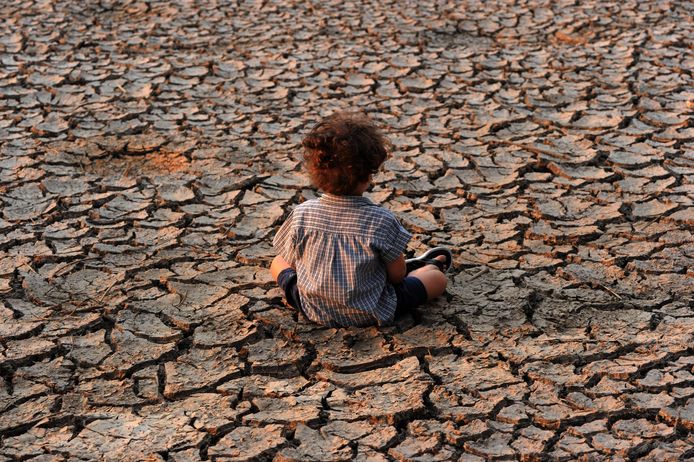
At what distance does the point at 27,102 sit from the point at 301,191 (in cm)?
195

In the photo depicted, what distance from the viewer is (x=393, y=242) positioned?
3381mm

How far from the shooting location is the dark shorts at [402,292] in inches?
139

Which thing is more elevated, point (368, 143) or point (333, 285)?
point (368, 143)

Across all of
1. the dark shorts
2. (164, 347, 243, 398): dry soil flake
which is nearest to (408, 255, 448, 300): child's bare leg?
the dark shorts

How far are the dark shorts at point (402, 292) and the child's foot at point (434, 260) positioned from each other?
A: 19 centimetres

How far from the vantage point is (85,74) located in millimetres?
6145

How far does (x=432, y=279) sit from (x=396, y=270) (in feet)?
0.65

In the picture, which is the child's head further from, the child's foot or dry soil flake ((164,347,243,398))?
dry soil flake ((164,347,243,398))

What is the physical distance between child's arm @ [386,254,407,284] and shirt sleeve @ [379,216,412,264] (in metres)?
0.03

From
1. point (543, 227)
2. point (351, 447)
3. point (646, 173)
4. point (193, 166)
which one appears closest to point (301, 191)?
point (193, 166)

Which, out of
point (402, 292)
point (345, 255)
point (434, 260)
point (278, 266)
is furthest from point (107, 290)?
point (434, 260)

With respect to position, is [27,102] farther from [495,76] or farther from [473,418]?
[473,418]

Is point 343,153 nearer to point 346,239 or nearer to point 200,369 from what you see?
point 346,239

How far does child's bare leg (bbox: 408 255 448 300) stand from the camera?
11.8 feet
